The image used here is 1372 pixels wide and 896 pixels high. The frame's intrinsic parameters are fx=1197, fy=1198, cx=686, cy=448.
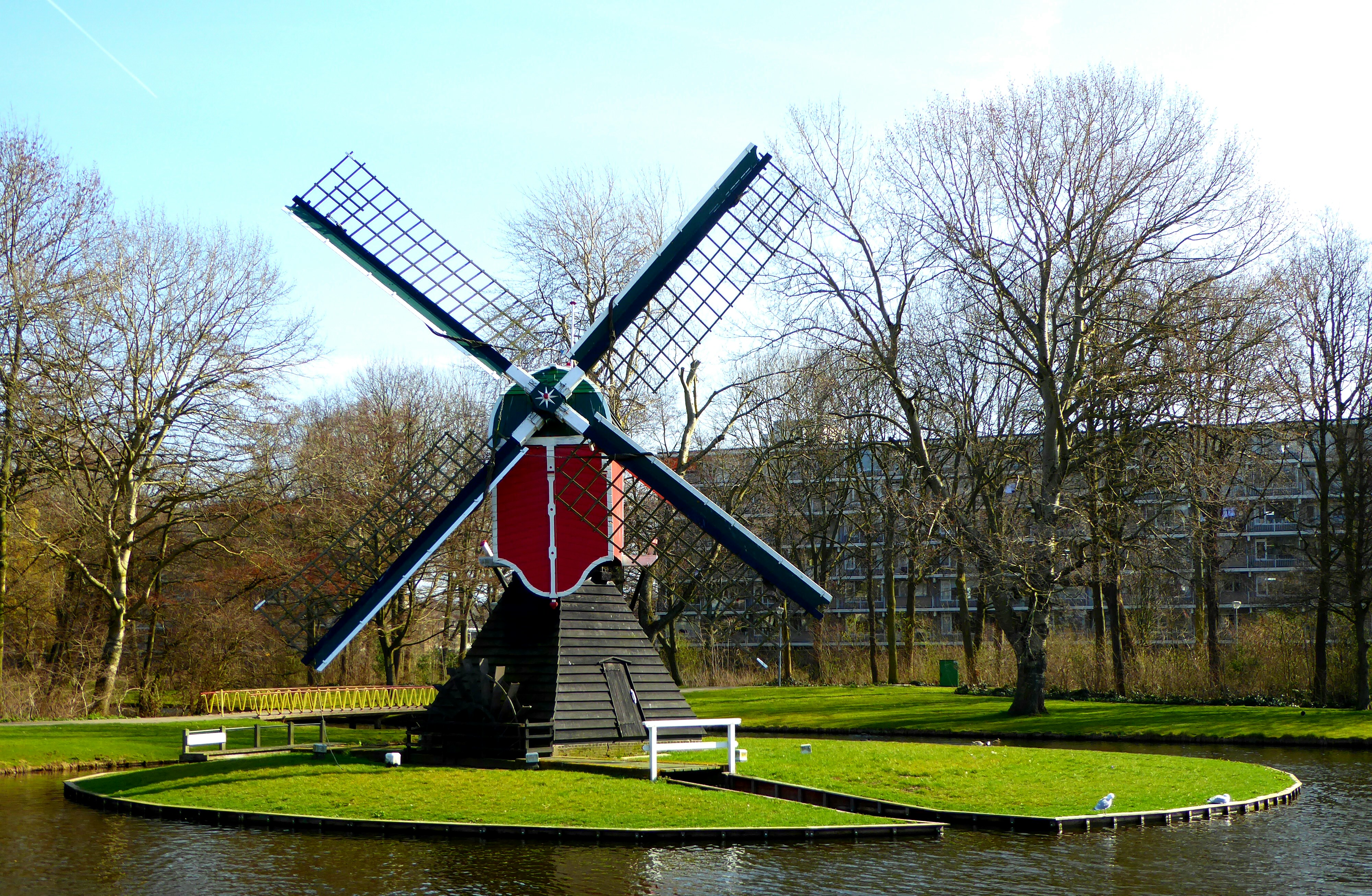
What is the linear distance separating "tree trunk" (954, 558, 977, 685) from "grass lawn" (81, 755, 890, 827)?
23.3 meters

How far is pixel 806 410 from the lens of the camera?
43.2 m

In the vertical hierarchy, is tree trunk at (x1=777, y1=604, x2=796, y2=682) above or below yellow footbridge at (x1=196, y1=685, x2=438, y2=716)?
above

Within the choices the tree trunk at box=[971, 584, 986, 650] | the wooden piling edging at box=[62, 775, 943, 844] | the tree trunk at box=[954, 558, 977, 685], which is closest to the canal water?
the wooden piling edging at box=[62, 775, 943, 844]

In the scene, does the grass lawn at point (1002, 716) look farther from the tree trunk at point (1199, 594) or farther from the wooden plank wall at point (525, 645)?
the wooden plank wall at point (525, 645)

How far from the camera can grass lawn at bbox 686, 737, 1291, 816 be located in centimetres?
1586

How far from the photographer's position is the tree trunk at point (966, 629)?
39625mm

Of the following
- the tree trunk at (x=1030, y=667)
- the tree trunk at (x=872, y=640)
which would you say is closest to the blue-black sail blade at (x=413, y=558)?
the tree trunk at (x=1030, y=667)

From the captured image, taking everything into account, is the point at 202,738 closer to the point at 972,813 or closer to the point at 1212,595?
the point at 972,813

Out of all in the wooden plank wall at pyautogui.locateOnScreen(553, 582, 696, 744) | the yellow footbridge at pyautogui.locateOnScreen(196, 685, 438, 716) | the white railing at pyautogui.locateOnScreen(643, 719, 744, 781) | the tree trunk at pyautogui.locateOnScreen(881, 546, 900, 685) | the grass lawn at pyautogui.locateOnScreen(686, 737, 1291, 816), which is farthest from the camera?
the tree trunk at pyautogui.locateOnScreen(881, 546, 900, 685)

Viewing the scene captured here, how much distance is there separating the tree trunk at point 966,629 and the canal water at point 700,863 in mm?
23872

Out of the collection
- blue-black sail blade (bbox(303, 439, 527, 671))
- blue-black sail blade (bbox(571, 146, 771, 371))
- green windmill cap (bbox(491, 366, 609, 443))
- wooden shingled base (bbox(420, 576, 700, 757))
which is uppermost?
blue-black sail blade (bbox(571, 146, 771, 371))

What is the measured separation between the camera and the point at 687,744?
1780 centimetres

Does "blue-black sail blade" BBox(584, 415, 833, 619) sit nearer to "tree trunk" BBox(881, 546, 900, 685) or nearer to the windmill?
the windmill

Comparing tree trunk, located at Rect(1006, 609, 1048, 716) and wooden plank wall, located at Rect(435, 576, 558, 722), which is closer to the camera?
wooden plank wall, located at Rect(435, 576, 558, 722)
